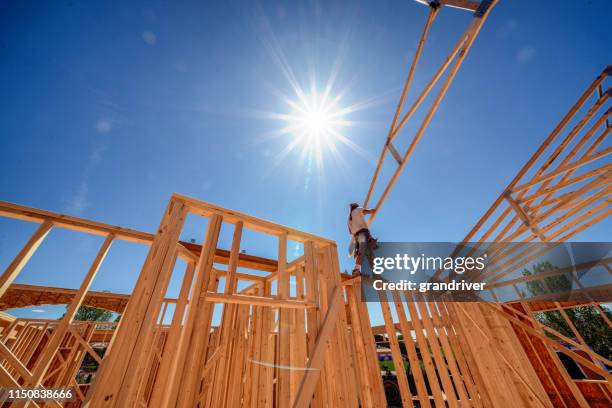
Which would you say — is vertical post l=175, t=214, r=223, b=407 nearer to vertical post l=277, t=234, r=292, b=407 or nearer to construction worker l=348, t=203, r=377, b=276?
vertical post l=277, t=234, r=292, b=407

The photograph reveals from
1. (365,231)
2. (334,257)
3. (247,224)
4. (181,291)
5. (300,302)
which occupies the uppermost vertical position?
(365,231)

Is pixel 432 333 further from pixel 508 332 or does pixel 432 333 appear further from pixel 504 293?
pixel 504 293

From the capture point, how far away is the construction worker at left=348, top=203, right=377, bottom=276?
6.27 metres

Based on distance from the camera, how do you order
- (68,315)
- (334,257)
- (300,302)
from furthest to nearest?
1. (334,257)
2. (300,302)
3. (68,315)

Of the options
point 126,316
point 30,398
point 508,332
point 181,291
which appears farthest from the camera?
point 508,332

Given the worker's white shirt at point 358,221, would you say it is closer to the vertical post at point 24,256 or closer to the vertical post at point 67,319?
the vertical post at point 67,319

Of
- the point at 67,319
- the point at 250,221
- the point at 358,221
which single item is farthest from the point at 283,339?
the point at 358,221

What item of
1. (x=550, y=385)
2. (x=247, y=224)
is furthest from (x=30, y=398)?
(x=550, y=385)

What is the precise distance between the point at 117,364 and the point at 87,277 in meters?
1.92

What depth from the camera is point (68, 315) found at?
3.30 metres
